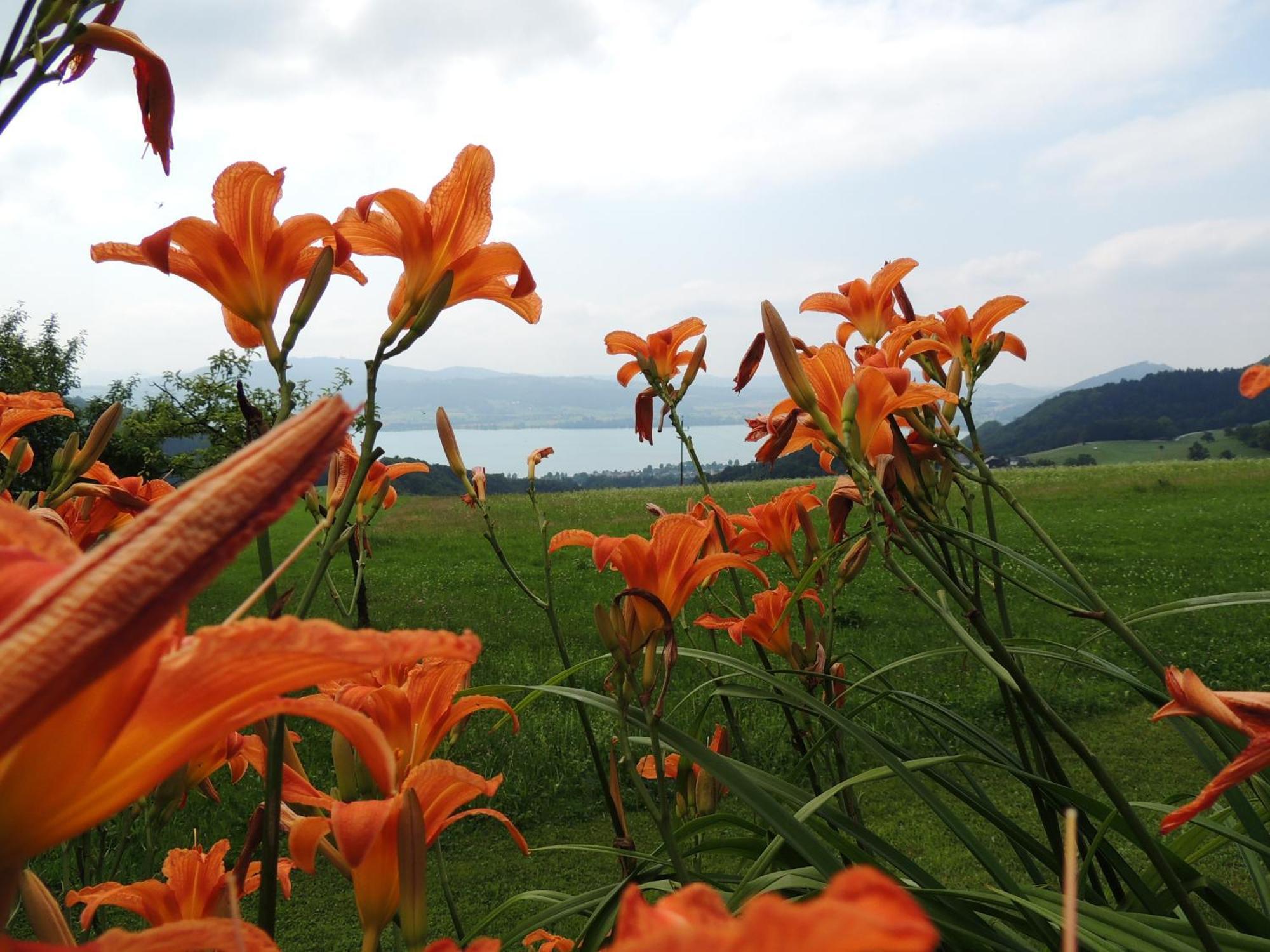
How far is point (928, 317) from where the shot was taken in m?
1.47

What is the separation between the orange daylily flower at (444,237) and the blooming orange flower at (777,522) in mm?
835

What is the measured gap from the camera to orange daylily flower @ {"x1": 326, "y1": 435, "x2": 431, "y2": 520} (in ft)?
3.38

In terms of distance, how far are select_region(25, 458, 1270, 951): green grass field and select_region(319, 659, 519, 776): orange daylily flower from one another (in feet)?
2.70

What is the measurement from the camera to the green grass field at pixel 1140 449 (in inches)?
1131

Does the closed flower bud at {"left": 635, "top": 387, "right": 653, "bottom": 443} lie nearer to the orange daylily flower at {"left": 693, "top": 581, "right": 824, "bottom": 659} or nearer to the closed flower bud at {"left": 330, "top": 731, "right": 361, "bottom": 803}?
the orange daylily flower at {"left": 693, "top": 581, "right": 824, "bottom": 659}

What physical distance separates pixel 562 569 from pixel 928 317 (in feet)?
25.8

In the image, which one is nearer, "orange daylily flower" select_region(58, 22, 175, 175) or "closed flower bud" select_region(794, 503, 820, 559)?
"orange daylily flower" select_region(58, 22, 175, 175)

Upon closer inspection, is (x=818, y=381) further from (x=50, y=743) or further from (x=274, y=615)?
(x=50, y=743)

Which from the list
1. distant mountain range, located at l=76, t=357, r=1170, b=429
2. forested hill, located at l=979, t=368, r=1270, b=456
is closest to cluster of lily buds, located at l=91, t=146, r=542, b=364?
distant mountain range, located at l=76, t=357, r=1170, b=429

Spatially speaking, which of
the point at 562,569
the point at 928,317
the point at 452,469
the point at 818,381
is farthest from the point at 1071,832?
the point at 562,569

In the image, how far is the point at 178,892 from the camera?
0.84 metres

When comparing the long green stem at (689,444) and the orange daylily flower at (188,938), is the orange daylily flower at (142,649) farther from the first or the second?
the long green stem at (689,444)

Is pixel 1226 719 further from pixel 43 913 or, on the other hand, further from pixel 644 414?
pixel 644 414

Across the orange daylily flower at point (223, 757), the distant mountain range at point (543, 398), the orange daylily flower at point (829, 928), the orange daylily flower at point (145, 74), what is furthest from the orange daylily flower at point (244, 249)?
the distant mountain range at point (543, 398)
